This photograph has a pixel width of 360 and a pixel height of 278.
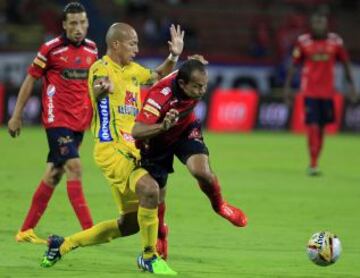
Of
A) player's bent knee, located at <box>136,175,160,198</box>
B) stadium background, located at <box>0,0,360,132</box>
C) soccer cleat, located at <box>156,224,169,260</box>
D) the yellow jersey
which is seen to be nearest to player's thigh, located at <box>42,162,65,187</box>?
the yellow jersey

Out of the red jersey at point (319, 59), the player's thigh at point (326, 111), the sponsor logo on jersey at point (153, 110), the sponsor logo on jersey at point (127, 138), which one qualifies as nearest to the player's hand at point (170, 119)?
the sponsor logo on jersey at point (153, 110)

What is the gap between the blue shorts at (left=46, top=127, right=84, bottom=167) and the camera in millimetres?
10237

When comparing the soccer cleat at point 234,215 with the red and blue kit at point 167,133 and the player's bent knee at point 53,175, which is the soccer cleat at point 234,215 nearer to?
the red and blue kit at point 167,133

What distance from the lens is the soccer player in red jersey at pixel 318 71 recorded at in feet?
56.3

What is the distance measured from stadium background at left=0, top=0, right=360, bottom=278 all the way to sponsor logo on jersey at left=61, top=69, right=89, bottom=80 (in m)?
1.60

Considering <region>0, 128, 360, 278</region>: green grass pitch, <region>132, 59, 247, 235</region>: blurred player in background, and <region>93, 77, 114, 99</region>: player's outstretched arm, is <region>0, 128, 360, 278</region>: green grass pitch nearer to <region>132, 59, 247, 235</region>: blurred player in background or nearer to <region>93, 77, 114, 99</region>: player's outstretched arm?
<region>132, 59, 247, 235</region>: blurred player in background

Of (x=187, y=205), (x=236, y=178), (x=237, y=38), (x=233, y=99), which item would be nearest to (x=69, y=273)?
(x=187, y=205)

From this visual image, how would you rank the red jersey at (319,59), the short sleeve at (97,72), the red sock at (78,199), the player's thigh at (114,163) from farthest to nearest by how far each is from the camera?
the red jersey at (319,59) → the red sock at (78,199) → the short sleeve at (97,72) → the player's thigh at (114,163)

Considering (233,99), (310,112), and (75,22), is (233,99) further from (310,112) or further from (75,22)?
(75,22)

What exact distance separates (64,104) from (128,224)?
2.11m

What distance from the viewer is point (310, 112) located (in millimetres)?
17141

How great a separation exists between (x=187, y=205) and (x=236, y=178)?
3427mm

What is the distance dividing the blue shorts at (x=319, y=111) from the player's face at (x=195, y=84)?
8.94m

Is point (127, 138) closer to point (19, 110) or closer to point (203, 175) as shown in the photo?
point (203, 175)
